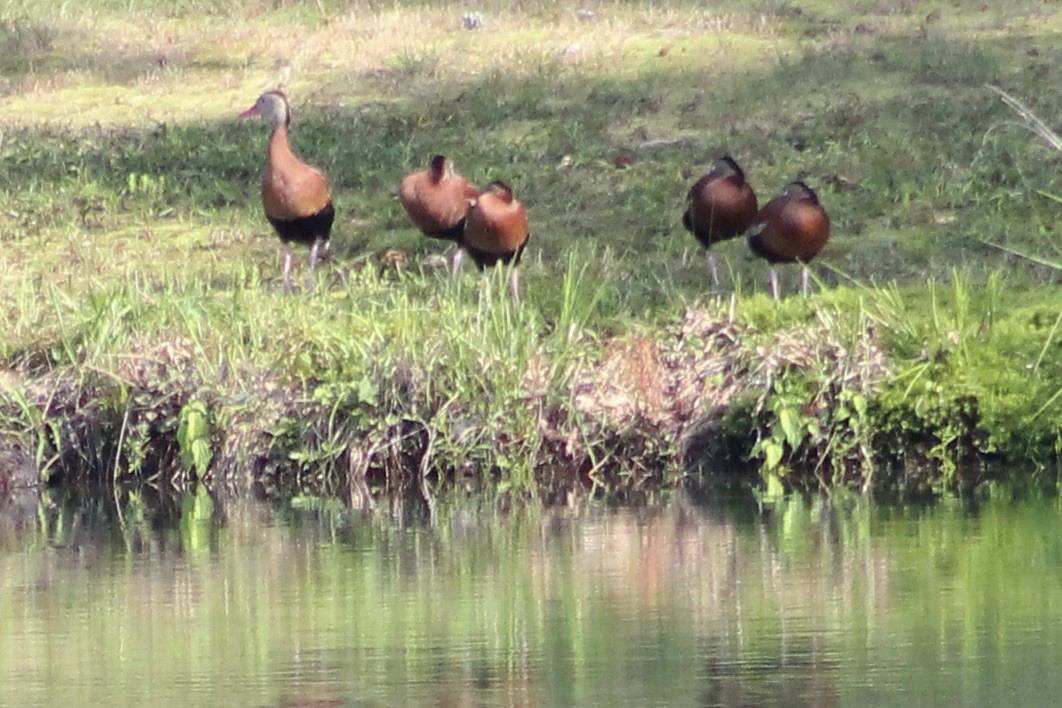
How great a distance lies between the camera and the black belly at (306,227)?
14258 millimetres

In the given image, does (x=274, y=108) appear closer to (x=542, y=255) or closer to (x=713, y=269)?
(x=542, y=255)

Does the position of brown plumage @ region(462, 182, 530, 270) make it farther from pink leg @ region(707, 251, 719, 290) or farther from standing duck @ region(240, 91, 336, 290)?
standing duck @ region(240, 91, 336, 290)

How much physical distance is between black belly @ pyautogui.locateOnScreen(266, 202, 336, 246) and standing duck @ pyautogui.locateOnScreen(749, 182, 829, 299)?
2.99 meters

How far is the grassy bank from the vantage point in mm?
11141

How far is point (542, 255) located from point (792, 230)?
8.87ft

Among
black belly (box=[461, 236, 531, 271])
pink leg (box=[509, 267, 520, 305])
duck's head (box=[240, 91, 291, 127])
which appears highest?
duck's head (box=[240, 91, 291, 127])

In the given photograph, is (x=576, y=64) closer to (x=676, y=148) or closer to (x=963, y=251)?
(x=676, y=148)

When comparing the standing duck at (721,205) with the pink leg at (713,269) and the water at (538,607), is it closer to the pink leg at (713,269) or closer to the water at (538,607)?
the pink leg at (713,269)

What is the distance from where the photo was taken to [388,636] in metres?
7.67

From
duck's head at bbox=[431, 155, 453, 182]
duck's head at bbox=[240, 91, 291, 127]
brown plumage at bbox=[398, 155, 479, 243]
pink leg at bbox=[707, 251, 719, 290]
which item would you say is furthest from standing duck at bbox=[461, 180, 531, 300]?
duck's head at bbox=[240, 91, 291, 127]

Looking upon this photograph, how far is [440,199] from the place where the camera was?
44.9 feet

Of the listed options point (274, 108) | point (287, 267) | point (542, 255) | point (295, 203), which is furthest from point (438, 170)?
point (274, 108)

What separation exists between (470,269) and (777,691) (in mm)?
8099

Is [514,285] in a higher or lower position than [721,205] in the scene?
lower
